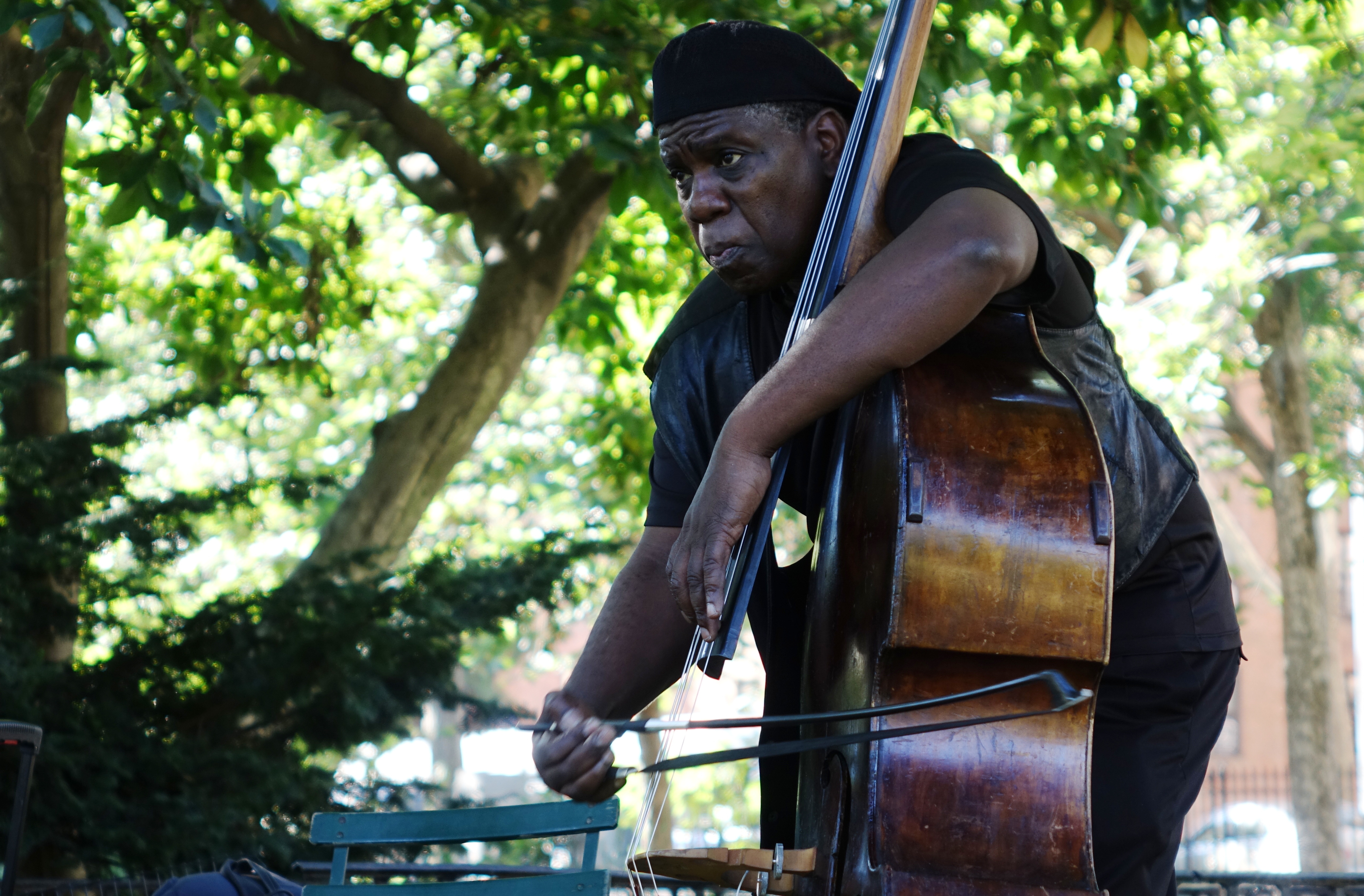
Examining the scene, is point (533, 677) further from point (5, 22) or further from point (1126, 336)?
point (5, 22)

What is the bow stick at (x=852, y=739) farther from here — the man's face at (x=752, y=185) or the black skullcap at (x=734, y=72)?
the black skullcap at (x=734, y=72)

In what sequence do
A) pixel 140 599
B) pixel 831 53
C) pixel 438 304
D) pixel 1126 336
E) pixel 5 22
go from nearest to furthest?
pixel 5 22
pixel 140 599
pixel 831 53
pixel 1126 336
pixel 438 304

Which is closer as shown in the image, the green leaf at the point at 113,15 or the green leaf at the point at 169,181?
the green leaf at the point at 113,15

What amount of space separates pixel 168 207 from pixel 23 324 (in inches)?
39.2

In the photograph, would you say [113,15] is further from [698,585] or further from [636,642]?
[698,585]

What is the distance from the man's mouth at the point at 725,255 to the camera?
178 cm

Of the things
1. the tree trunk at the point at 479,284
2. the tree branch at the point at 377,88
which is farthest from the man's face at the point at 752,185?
the tree trunk at the point at 479,284

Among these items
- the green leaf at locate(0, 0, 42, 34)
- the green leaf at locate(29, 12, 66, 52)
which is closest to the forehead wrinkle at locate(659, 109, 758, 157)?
the green leaf at locate(29, 12, 66, 52)

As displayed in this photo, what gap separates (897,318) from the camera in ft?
4.98

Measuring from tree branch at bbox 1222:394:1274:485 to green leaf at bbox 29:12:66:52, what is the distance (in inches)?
409

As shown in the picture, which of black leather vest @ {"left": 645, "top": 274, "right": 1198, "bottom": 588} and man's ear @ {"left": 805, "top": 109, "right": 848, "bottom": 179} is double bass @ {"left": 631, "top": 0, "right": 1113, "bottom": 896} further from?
man's ear @ {"left": 805, "top": 109, "right": 848, "bottom": 179}

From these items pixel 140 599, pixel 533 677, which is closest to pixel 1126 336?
pixel 140 599

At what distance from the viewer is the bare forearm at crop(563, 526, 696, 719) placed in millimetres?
1982

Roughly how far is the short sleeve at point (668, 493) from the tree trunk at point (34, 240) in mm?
2681
